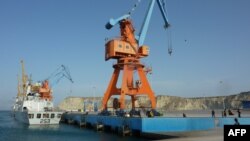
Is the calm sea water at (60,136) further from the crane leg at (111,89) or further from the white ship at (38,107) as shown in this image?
the white ship at (38,107)

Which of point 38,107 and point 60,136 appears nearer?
point 60,136

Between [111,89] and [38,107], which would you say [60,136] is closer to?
[111,89]

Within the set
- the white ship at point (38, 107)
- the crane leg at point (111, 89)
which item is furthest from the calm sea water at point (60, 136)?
the white ship at point (38, 107)

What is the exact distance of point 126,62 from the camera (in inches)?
2498

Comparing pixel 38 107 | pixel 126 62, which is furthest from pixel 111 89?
pixel 38 107

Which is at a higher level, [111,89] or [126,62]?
[126,62]

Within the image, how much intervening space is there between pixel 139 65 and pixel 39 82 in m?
52.4

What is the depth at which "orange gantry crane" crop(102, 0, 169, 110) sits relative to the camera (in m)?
63.0

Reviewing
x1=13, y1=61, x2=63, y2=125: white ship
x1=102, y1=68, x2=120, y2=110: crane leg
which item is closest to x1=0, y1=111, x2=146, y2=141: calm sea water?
x1=102, y1=68, x2=120, y2=110: crane leg

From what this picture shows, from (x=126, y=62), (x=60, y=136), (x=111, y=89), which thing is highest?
(x=126, y=62)

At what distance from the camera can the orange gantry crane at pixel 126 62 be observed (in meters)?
63.0

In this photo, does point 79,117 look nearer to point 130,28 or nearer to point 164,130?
point 130,28

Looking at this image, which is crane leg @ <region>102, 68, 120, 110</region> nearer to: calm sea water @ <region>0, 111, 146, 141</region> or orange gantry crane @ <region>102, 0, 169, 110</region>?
orange gantry crane @ <region>102, 0, 169, 110</region>

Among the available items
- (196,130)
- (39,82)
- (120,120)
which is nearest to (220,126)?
(196,130)
